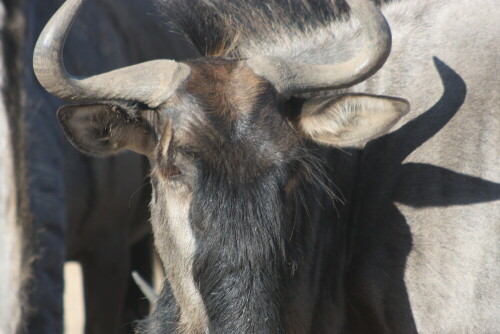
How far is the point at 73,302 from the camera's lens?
30.6 feet

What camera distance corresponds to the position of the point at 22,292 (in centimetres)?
457

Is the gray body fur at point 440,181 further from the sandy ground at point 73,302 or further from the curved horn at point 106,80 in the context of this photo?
the sandy ground at point 73,302

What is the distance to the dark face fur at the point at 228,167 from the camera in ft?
11.3

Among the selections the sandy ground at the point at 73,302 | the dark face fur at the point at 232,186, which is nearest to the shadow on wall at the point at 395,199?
the dark face fur at the point at 232,186

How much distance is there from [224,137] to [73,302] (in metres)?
6.32

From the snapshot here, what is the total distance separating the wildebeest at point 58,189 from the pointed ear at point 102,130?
0.64m

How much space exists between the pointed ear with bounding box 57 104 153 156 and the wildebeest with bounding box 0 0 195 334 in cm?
64

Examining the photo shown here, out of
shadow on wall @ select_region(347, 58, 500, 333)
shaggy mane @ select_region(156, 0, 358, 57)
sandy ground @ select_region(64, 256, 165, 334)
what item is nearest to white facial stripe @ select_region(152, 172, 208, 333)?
shadow on wall @ select_region(347, 58, 500, 333)

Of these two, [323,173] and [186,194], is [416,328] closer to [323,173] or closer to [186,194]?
[323,173]

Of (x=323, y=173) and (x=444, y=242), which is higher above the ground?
(x=323, y=173)

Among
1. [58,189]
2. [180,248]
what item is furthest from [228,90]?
[58,189]

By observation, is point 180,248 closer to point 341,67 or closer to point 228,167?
point 228,167

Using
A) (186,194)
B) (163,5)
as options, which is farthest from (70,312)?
(186,194)

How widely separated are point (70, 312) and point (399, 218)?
5929mm
